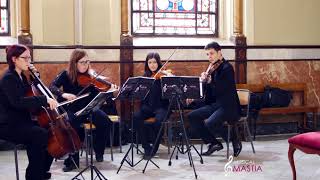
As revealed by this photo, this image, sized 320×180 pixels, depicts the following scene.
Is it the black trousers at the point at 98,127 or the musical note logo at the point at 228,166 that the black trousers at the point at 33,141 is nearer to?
the black trousers at the point at 98,127

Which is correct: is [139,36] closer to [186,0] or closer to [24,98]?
[186,0]

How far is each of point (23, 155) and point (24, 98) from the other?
7.55 ft

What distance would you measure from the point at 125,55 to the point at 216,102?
1753 millimetres

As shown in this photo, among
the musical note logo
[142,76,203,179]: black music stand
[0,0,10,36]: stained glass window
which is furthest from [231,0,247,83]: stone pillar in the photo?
[0,0,10,36]: stained glass window

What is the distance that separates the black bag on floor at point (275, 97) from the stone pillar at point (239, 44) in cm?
46

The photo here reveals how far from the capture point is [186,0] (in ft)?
27.9

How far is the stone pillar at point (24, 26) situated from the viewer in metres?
7.41

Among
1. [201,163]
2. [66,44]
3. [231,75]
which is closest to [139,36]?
[66,44]

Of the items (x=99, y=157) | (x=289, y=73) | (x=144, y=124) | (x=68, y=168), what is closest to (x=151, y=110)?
(x=144, y=124)

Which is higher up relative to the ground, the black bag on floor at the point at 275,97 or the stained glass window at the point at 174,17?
the stained glass window at the point at 174,17

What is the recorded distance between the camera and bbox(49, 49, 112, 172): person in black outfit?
610cm

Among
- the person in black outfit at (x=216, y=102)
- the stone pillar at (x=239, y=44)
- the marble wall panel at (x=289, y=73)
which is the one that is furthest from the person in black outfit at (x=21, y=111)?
the marble wall panel at (x=289, y=73)

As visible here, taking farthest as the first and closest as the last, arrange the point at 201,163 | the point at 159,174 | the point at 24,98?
the point at 201,163 < the point at 159,174 < the point at 24,98

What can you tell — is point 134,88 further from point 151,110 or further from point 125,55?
point 125,55
